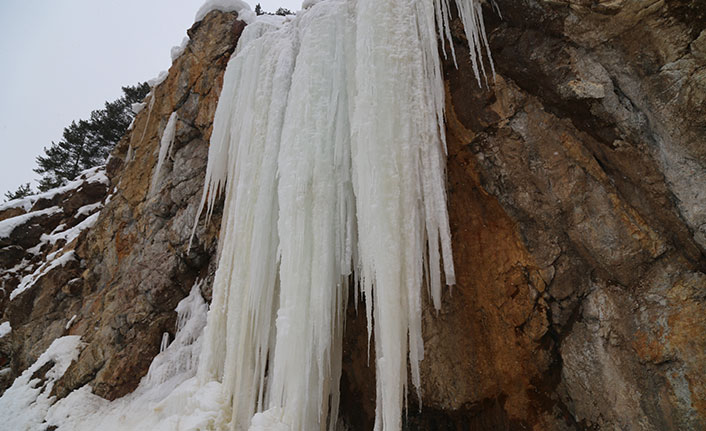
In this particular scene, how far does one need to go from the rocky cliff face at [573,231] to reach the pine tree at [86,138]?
17.2m

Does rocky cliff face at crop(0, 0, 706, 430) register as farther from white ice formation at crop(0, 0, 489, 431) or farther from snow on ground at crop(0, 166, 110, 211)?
snow on ground at crop(0, 166, 110, 211)

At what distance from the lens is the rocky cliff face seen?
2762 mm

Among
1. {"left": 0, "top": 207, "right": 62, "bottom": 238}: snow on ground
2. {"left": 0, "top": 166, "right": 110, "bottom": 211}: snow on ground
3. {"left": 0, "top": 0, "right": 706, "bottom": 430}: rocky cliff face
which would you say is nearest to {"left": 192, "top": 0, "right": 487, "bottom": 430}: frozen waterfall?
{"left": 0, "top": 0, "right": 706, "bottom": 430}: rocky cliff face

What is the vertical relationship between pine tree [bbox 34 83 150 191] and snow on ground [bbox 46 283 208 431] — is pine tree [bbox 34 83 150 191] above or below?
above

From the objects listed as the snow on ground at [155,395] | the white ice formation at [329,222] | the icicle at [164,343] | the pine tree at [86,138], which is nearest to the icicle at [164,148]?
the snow on ground at [155,395]

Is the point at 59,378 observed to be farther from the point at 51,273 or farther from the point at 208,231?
the point at 208,231

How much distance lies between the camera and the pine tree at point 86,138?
16641 millimetres

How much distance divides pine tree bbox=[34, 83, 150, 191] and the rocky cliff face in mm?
17205

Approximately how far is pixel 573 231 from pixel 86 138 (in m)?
20.4

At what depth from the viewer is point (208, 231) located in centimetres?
611

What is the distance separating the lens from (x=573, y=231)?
3.32 m

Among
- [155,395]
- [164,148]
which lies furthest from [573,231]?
[164,148]

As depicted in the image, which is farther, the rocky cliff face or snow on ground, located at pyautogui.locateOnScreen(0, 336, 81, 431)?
snow on ground, located at pyautogui.locateOnScreen(0, 336, 81, 431)

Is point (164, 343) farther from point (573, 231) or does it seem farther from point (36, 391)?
point (573, 231)
